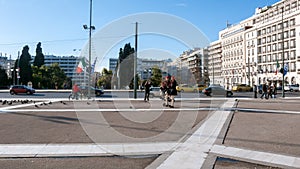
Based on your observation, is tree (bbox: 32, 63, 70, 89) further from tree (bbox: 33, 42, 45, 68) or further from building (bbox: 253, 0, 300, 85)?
building (bbox: 253, 0, 300, 85)

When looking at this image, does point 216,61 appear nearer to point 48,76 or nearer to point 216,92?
point 48,76

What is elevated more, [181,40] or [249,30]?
[249,30]

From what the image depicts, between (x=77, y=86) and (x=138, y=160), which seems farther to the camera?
(x=77, y=86)

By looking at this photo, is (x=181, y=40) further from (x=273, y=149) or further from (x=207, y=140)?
(x=273, y=149)

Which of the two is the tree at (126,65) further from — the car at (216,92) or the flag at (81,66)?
the car at (216,92)

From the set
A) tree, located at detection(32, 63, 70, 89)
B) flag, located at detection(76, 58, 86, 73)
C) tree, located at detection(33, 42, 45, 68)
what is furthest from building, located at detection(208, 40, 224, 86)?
flag, located at detection(76, 58, 86, 73)

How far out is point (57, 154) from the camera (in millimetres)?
5797

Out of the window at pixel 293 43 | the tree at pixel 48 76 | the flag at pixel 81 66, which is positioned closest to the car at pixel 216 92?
the flag at pixel 81 66

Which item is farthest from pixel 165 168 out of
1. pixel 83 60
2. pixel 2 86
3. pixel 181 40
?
pixel 2 86

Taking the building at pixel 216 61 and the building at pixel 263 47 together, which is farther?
the building at pixel 216 61

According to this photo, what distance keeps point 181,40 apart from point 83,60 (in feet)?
44.7

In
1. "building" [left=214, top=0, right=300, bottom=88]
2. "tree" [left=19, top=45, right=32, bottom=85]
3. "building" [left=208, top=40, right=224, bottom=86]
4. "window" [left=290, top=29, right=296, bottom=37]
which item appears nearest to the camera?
"tree" [left=19, top=45, right=32, bottom=85]

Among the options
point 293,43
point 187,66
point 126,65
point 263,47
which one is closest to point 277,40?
point 293,43

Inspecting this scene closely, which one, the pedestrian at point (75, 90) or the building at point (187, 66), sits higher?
the building at point (187, 66)
